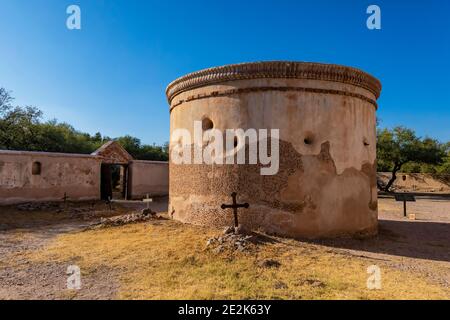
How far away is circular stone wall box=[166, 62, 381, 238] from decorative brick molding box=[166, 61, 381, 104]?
0.08 feet

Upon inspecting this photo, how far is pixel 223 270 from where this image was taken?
16.4 ft

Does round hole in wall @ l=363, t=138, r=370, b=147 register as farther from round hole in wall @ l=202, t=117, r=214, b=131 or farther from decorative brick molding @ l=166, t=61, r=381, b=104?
round hole in wall @ l=202, t=117, r=214, b=131

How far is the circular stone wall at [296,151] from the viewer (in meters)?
7.02

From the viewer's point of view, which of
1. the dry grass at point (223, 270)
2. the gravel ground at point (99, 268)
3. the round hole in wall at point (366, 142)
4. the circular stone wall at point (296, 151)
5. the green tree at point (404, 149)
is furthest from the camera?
the green tree at point (404, 149)

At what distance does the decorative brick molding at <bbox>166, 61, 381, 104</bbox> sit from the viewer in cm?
720

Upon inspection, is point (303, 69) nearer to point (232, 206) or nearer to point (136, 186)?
point (232, 206)

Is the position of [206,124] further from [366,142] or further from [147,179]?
[147,179]

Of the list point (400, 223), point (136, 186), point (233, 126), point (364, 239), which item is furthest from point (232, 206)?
point (136, 186)

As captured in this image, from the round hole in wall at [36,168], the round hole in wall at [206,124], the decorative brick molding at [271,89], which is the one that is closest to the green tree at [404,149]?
the decorative brick molding at [271,89]

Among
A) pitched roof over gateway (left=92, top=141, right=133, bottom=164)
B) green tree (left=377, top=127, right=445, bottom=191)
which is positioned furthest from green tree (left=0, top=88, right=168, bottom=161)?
green tree (left=377, top=127, right=445, bottom=191)

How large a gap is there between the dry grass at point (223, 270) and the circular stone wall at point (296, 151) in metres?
0.76

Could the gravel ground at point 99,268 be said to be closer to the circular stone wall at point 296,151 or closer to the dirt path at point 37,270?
the dirt path at point 37,270

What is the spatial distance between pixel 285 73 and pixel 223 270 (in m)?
4.71

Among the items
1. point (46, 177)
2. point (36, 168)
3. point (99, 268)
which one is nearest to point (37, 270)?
point (99, 268)
